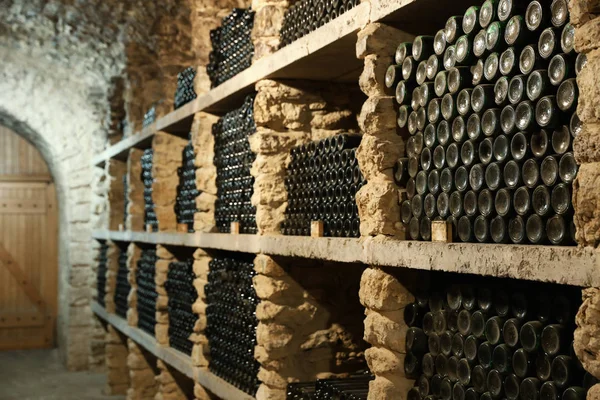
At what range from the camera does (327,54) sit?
4816 mm

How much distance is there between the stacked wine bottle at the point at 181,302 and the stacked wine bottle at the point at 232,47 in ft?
5.95

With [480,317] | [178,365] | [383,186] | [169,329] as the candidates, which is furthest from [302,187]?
[169,329]

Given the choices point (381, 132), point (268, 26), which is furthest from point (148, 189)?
point (381, 132)

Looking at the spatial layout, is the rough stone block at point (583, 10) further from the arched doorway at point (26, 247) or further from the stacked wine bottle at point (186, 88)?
the arched doorway at point (26, 247)

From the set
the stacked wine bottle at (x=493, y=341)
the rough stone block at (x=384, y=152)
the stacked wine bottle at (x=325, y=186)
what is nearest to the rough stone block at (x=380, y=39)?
the rough stone block at (x=384, y=152)

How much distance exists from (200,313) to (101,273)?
209 inches

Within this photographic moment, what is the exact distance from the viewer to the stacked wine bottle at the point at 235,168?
20.1 ft

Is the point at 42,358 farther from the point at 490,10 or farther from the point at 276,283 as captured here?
the point at 490,10

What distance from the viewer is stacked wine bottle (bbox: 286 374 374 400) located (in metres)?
4.70

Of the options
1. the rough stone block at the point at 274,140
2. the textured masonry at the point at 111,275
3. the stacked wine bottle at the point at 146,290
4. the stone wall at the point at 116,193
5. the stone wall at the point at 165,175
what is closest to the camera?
the rough stone block at the point at 274,140

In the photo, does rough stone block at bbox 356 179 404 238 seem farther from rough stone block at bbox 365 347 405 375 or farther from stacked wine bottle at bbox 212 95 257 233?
stacked wine bottle at bbox 212 95 257 233

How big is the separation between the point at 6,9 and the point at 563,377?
8.67 meters

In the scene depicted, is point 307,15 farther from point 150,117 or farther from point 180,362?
point 150,117

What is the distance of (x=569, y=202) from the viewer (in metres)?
2.86
